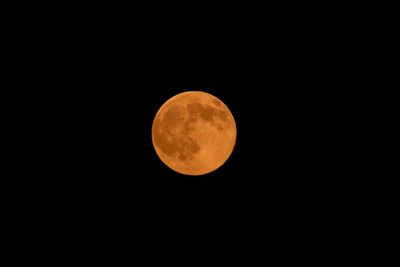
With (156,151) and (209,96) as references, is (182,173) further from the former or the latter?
(209,96)

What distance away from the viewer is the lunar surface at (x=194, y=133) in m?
4.64

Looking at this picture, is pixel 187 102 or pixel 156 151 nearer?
pixel 187 102

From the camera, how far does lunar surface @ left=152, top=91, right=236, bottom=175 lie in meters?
4.64

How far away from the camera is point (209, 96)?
504cm

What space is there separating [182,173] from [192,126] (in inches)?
37.5

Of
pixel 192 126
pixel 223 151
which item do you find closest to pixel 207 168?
pixel 223 151

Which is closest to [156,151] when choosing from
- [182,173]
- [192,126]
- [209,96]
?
[182,173]

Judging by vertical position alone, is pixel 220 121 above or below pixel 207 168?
above

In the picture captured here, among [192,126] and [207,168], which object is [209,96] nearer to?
[192,126]

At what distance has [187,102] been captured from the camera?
4.81 metres

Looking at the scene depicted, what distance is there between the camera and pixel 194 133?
15.1 feet

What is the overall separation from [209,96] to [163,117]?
2.78 feet

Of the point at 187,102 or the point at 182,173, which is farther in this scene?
the point at 182,173

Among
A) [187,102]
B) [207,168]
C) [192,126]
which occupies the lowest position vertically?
[207,168]
